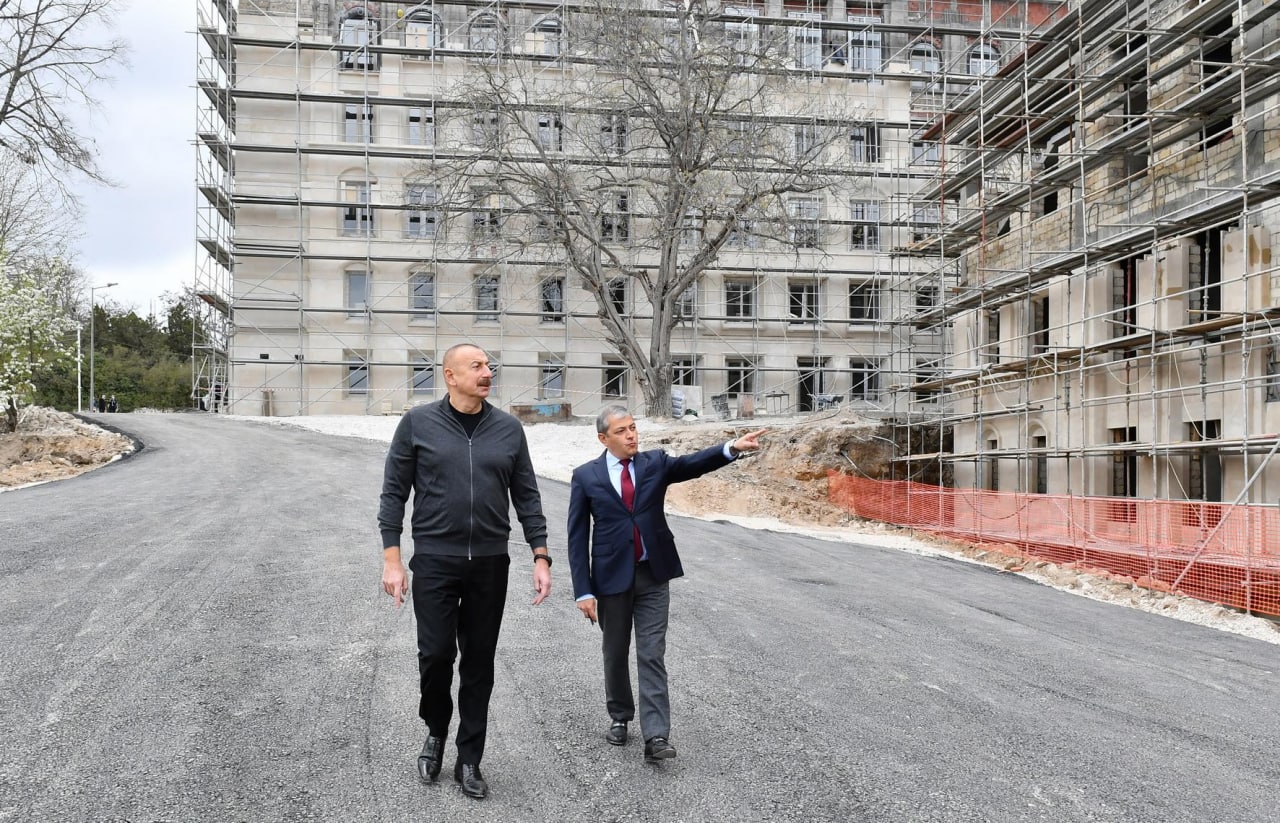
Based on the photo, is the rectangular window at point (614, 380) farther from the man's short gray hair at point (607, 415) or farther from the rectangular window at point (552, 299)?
the man's short gray hair at point (607, 415)

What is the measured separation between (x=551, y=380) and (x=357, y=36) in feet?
50.0

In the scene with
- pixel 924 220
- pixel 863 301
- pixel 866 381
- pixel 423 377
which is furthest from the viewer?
pixel 863 301

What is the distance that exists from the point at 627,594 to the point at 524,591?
4.58 m

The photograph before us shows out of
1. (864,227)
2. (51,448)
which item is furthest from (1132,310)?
(51,448)

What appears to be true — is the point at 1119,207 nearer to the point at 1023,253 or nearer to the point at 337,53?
the point at 1023,253

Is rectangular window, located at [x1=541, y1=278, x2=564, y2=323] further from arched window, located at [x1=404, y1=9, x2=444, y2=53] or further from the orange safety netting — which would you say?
the orange safety netting

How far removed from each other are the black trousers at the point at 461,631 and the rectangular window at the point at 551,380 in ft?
117

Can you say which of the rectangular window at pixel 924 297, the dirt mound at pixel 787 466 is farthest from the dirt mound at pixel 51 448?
the rectangular window at pixel 924 297

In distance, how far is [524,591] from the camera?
396 inches

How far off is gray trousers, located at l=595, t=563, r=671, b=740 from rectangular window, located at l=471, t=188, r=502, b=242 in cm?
2637

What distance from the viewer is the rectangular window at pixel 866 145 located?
139 feet

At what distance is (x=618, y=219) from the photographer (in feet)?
131

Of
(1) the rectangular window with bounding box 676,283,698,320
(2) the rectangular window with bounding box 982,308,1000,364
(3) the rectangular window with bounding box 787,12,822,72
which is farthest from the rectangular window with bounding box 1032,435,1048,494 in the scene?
(3) the rectangular window with bounding box 787,12,822,72

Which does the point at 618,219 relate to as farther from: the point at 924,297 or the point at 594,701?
the point at 594,701
